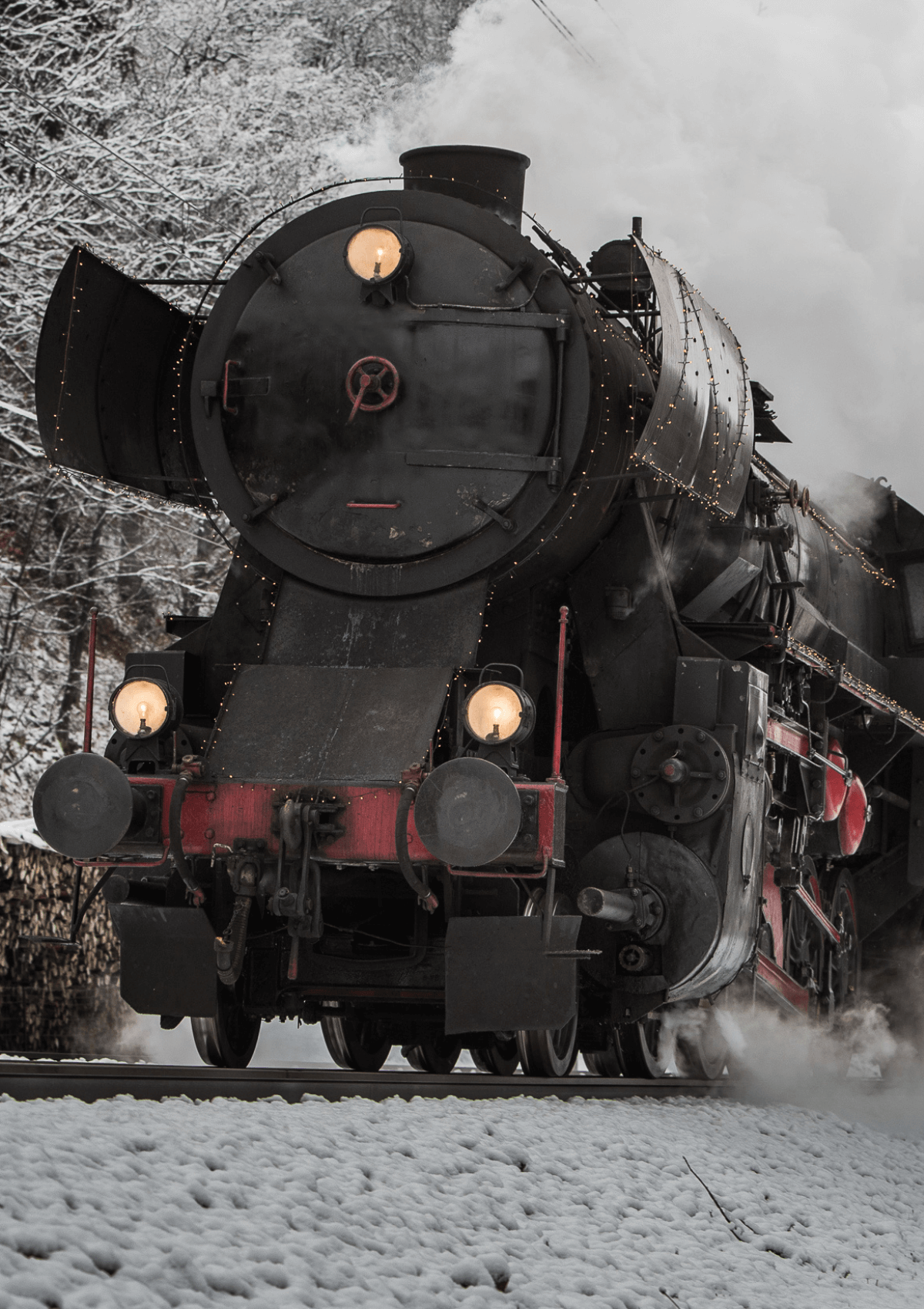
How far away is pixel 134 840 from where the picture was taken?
18.7 feet

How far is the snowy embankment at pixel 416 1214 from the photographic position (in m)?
2.73

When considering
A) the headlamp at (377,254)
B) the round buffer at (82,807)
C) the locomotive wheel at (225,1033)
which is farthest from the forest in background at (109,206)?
the round buffer at (82,807)

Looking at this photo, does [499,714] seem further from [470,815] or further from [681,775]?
[681,775]

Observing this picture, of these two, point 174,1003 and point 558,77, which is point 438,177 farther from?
point 558,77

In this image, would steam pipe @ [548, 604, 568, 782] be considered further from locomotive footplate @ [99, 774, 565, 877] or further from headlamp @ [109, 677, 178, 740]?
headlamp @ [109, 677, 178, 740]

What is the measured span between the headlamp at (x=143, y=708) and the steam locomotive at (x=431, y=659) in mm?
15

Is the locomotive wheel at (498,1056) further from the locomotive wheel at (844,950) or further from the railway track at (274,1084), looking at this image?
the locomotive wheel at (844,950)

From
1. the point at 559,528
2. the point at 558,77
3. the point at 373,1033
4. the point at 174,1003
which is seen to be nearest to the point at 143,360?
the point at 559,528

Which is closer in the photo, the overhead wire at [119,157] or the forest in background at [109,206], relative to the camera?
the overhead wire at [119,157]

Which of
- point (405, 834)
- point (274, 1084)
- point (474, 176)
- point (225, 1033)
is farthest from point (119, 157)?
point (274, 1084)

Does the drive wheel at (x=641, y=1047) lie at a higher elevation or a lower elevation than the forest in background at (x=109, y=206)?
lower

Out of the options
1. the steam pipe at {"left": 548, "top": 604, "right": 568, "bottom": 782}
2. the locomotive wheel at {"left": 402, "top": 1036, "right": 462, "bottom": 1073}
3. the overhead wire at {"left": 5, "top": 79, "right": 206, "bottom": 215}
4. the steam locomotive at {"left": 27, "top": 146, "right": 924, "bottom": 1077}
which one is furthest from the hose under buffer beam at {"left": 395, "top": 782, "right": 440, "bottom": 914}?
the overhead wire at {"left": 5, "top": 79, "right": 206, "bottom": 215}

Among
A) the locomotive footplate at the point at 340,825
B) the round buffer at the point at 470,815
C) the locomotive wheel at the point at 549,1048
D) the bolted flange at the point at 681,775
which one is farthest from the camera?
the locomotive wheel at the point at 549,1048

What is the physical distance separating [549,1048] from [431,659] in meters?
1.69
